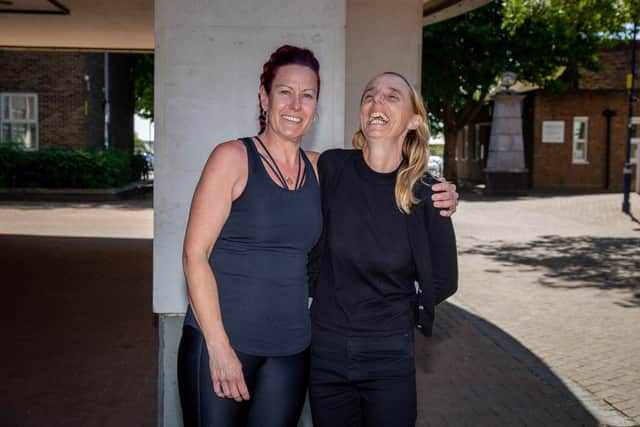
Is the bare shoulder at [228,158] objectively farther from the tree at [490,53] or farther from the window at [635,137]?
the window at [635,137]

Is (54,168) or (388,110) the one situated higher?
(388,110)

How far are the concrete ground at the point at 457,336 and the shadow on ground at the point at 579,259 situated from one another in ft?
0.10

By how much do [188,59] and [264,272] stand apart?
198cm

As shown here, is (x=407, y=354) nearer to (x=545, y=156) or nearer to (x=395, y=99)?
(x=395, y=99)

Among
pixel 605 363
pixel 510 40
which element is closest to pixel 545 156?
pixel 510 40

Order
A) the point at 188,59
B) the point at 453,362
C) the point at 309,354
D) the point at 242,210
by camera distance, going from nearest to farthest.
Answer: the point at 242,210, the point at 309,354, the point at 188,59, the point at 453,362

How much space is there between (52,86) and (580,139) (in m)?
21.5

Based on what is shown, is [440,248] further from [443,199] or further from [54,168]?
[54,168]

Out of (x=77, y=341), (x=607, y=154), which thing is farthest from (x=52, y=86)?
(x=607, y=154)

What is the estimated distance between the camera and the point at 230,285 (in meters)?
2.45

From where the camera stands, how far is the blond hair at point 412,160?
265 centimetres

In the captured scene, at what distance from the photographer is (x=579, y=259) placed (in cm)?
1279

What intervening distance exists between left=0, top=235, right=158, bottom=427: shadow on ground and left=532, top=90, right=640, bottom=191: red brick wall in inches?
972

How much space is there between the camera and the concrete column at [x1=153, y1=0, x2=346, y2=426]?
4070 millimetres
